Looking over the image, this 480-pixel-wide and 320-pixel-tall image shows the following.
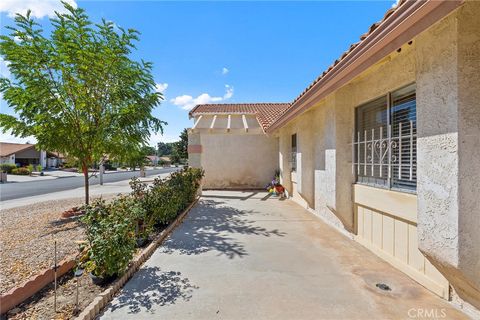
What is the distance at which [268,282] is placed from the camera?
4215 millimetres

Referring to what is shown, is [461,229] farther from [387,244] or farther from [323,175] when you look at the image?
[323,175]

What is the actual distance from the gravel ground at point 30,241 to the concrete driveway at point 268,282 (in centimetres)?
238

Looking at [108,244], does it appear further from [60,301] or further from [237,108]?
[237,108]

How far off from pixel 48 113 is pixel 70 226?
400cm

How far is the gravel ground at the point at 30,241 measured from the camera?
4785 millimetres

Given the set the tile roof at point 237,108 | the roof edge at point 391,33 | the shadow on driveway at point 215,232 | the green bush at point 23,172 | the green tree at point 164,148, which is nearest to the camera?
the roof edge at point 391,33

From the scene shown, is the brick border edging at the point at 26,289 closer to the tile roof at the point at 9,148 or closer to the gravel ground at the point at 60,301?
the gravel ground at the point at 60,301

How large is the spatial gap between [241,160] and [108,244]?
1346 cm

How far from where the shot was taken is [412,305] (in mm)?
3557

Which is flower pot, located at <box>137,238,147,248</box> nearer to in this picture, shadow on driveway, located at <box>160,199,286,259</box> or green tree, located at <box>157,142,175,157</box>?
shadow on driveway, located at <box>160,199,286,259</box>

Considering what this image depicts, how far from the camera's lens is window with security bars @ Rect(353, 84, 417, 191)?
4.45 metres

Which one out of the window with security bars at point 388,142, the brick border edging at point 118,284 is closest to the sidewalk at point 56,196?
the brick border edging at point 118,284

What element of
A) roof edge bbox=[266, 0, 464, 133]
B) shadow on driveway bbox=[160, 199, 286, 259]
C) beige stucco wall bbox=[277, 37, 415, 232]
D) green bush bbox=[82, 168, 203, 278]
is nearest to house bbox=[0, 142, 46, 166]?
shadow on driveway bbox=[160, 199, 286, 259]

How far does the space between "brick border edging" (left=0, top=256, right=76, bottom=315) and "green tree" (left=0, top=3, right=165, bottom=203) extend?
5443mm
